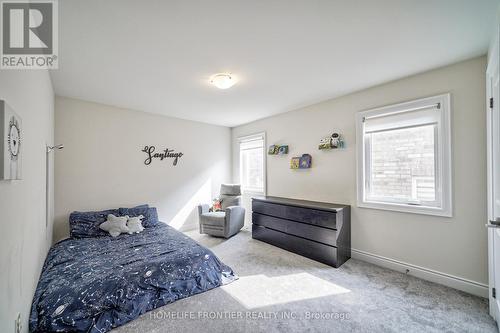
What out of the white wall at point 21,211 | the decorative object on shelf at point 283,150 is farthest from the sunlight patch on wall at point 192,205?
the white wall at point 21,211

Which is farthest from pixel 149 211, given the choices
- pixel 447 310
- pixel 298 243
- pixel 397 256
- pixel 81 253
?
pixel 447 310

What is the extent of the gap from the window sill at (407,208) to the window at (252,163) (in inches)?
86.6

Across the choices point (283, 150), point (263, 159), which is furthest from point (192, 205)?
point (283, 150)

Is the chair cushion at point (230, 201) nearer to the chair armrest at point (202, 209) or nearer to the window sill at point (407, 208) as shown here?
the chair armrest at point (202, 209)

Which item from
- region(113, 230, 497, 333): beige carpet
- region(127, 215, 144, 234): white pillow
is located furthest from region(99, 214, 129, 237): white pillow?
region(113, 230, 497, 333): beige carpet

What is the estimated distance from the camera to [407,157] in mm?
2789

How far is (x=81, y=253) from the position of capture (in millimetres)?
2508

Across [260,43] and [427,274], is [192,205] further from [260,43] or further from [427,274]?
[427,274]

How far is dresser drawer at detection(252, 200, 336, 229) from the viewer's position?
3.02 metres

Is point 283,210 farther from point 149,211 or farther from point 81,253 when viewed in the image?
point 81,253

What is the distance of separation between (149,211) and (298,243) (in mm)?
2533

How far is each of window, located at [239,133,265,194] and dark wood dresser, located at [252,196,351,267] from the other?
3.59 feet

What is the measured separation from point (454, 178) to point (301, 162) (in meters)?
2.02

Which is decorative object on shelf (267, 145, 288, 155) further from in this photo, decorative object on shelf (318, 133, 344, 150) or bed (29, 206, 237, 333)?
bed (29, 206, 237, 333)
